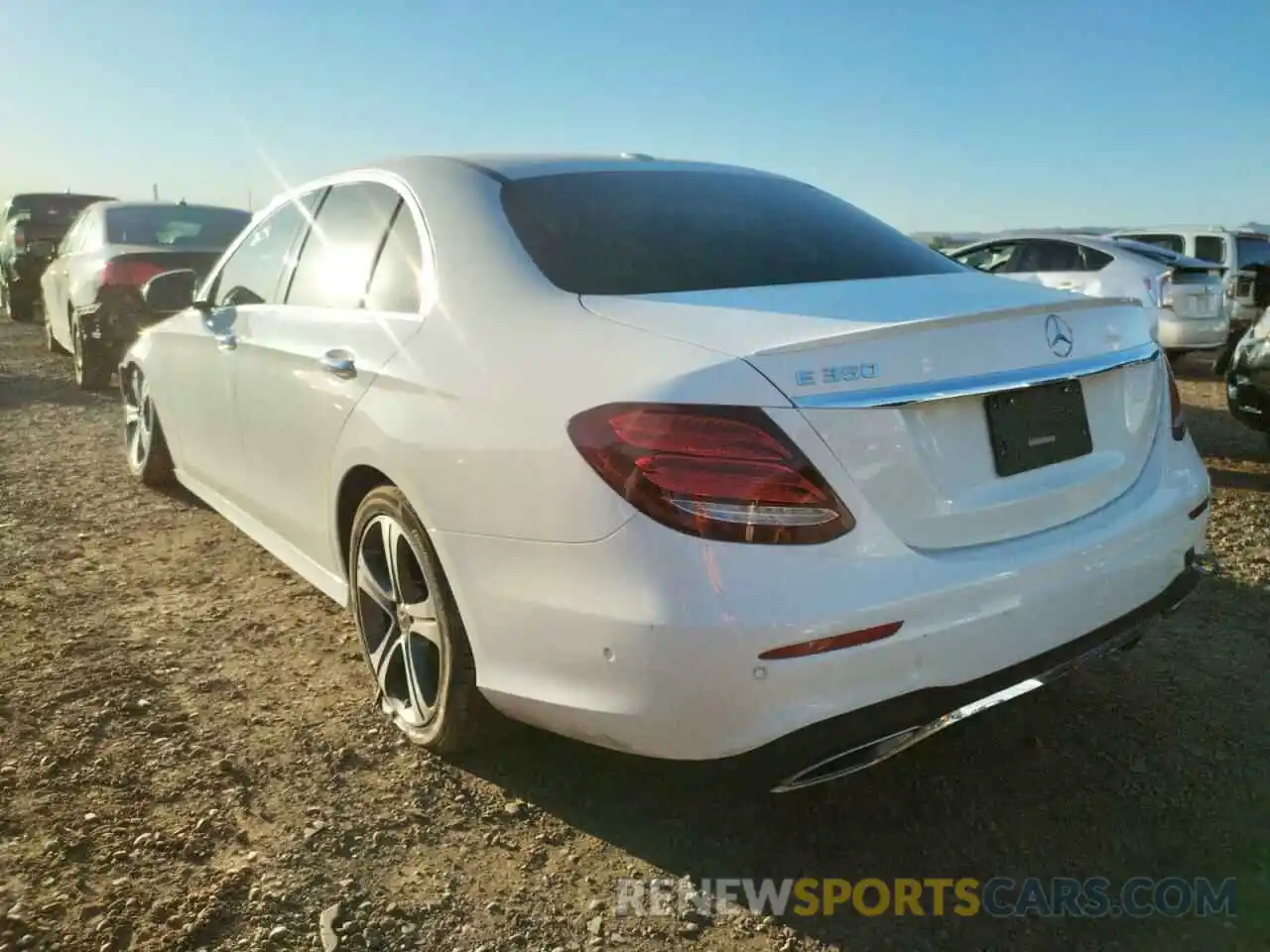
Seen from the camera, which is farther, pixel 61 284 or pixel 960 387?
pixel 61 284

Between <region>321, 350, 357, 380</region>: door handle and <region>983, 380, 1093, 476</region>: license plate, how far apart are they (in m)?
1.62

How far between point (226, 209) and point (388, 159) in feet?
22.0

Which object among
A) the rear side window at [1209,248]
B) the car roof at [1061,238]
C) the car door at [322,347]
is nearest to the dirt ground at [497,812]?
the car door at [322,347]

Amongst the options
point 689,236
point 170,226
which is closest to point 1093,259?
point 170,226

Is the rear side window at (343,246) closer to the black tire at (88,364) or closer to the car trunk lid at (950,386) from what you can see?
the car trunk lid at (950,386)

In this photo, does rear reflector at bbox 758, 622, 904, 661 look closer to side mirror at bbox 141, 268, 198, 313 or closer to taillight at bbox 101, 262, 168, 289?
side mirror at bbox 141, 268, 198, 313

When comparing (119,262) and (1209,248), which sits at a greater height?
(1209,248)

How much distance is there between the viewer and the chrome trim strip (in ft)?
6.45

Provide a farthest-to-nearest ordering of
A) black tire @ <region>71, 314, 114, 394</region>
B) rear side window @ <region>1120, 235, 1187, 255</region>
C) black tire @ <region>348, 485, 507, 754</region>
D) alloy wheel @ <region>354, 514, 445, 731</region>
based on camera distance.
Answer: rear side window @ <region>1120, 235, 1187, 255</region> < black tire @ <region>71, 314, 114, 394</region> < alloy wheel @ <region>354, 514, 445, 731</region> < black tire @ <region>348, 485, 507, 754</region>

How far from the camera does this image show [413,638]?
277cm

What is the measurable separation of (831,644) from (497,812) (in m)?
1.07

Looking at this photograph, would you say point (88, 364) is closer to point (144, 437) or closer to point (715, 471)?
point (144, 437)

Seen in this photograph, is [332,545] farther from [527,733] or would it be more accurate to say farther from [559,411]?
[559,411]

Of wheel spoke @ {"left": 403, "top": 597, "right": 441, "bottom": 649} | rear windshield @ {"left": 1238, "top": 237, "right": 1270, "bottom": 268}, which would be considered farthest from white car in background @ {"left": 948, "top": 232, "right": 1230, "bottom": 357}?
wheel spoke @ {"left": 403, "top": 597, "right": 441, "bottom": 649}
